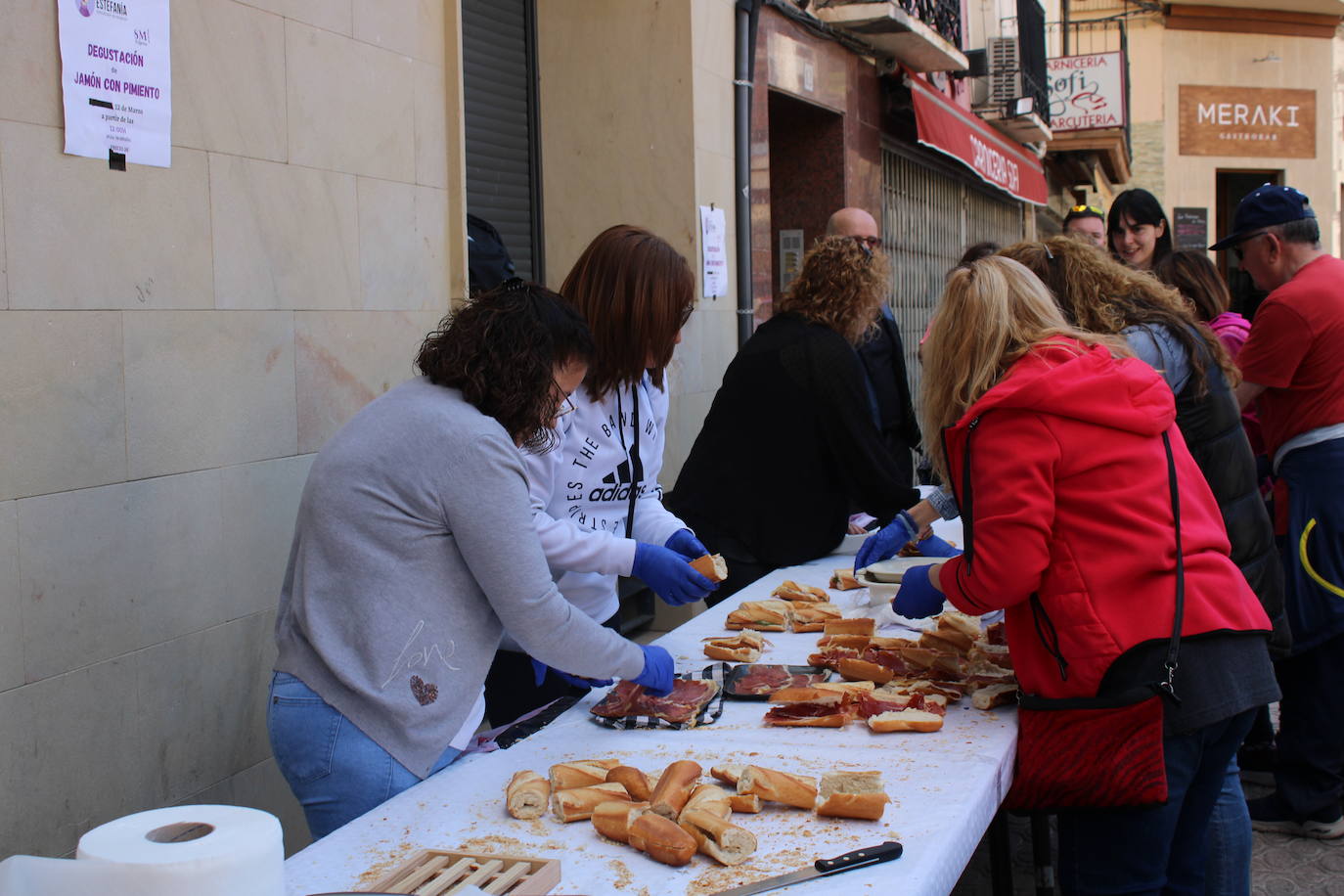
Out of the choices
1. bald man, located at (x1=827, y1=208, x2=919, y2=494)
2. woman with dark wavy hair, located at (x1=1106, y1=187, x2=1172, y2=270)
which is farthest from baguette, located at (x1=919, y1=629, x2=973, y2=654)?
woman with dark wavy hair, located at (x1=1106, y1=187, x2=1172, y2=270)

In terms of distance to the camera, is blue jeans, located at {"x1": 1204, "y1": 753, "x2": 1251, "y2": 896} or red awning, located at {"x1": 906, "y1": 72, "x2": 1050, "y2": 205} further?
red awning, located at {"x1": 906, "y1": 72, "x2": 1050, "y2": 205}

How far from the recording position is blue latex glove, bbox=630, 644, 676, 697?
2.55m

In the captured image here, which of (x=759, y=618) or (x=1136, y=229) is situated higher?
(x=1136, y=229)

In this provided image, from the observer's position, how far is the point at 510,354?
2.29 metres

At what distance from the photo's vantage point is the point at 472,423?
217 cm

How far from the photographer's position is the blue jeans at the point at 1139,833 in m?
2.45

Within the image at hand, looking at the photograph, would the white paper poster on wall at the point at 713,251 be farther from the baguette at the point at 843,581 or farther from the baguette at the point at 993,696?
the baguette at the point at 993,696

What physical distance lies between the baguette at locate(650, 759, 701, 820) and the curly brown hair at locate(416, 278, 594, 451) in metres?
0.69

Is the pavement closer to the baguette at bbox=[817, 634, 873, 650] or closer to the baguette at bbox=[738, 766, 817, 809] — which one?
the baguette at bbox=[817, 634, 873, 650]

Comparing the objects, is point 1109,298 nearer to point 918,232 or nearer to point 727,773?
point 727,773

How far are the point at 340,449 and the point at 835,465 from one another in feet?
6.86

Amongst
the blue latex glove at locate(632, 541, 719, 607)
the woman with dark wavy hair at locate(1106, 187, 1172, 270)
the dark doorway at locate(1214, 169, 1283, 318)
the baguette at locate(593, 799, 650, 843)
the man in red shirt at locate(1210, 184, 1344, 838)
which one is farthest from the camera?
the dark doorway at locate(1214, 169, 1283, 318)

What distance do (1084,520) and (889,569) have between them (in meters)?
1.24

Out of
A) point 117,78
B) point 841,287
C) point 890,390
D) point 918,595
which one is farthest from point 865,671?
point 890,390
